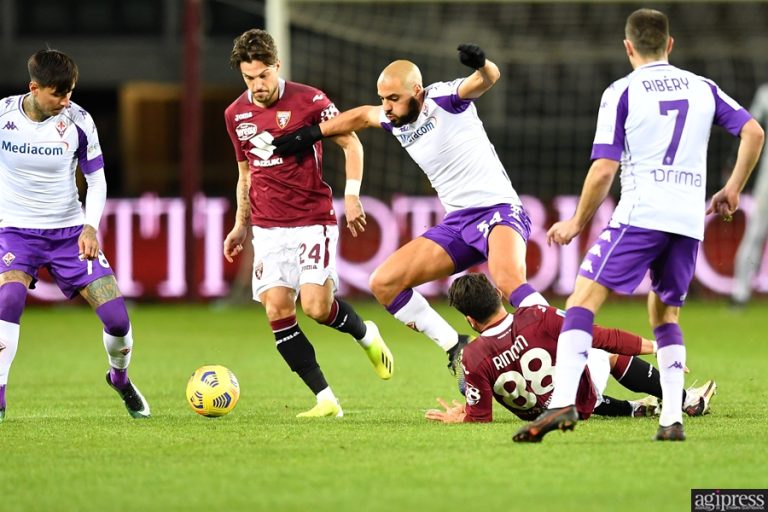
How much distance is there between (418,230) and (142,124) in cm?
868

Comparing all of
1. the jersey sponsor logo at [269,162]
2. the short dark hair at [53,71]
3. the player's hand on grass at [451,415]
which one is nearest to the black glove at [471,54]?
the jersey sponsor logo at [269,162]

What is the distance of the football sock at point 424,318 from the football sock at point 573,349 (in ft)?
6.86

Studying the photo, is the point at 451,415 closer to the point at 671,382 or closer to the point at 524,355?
the point at 524,355

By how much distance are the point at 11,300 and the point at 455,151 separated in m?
2.75

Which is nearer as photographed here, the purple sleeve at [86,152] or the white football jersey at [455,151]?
the purple sleeve at [86,152]

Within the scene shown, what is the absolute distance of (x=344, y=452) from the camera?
630 centimetres

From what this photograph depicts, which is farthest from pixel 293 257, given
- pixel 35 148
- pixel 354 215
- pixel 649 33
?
pixel 649 33

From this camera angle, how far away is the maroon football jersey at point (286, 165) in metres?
8.18

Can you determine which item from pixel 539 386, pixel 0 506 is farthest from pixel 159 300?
pixel 0 506

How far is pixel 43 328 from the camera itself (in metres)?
15.8

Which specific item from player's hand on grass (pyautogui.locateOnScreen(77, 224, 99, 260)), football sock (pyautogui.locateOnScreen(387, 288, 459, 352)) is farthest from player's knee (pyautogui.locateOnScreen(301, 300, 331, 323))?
player's hand on grass (pyautogui.locateOnScreen(77, 224, 99, 260))

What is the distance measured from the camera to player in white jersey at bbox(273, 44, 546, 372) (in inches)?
315

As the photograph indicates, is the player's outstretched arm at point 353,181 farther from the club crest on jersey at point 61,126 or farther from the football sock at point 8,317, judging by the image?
the football sock at point 8,317

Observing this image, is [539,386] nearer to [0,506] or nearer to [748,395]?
[748,395]
